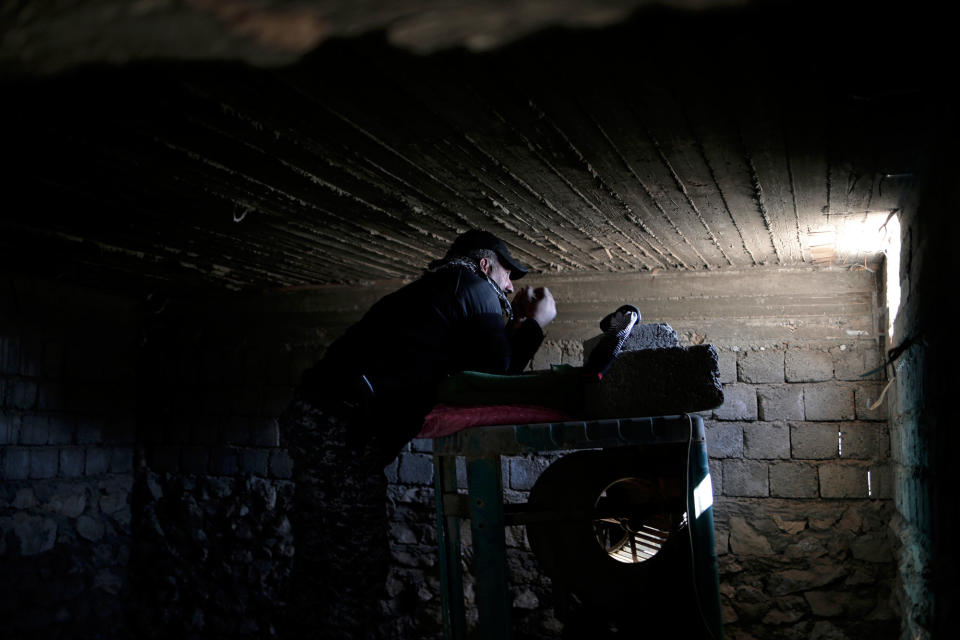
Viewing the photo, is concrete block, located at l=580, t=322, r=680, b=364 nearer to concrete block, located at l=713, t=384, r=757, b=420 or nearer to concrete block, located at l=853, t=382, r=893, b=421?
concrete block, located at l=713, t=384, r=757, b=420

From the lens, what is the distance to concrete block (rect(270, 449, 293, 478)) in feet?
16.3

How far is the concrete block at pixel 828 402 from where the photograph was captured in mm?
3949

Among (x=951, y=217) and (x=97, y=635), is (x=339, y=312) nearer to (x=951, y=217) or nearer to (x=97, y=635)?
(x=97, y=635)

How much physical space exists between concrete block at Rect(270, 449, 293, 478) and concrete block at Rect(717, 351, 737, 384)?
9.80ft

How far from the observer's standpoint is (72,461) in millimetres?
4926

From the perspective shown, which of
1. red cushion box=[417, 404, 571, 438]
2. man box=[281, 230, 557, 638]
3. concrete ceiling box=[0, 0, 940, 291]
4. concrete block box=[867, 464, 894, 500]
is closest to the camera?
→ concrete ceiling box=[0, 0, 940, 291]

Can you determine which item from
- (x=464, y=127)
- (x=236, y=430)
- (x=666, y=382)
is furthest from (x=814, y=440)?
(x=236, y=430)

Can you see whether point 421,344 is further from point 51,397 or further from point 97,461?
point 97,461

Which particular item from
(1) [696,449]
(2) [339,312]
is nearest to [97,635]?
(2) [339,312]

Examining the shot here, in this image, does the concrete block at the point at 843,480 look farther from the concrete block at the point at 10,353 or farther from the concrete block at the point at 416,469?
the concrete block at the point at 10,353

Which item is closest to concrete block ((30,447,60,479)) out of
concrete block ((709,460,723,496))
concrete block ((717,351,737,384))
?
concrete block ((709,460,723,496))

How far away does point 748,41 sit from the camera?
1578 mm

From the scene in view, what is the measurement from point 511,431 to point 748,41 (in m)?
1.28

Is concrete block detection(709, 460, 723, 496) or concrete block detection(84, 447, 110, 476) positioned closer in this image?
concrete block detection(709, 460, 723, 496)
